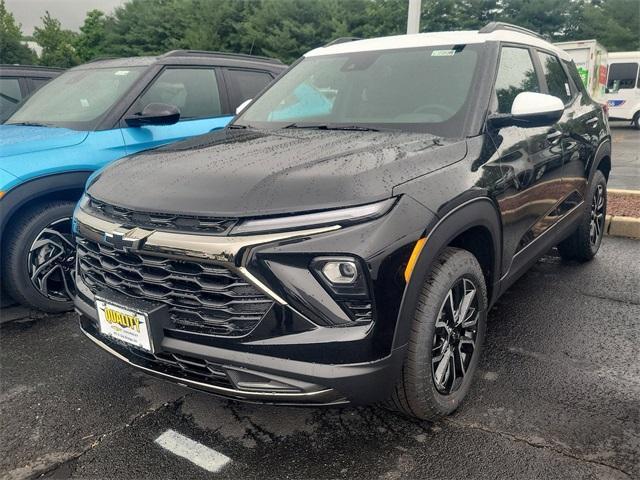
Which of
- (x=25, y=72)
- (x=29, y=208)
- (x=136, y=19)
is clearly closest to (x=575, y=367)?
(x=29, y=208)

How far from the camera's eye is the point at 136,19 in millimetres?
40344

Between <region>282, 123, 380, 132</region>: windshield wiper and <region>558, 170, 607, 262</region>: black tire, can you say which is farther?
<region>558, 170, 607, 262</region>: black tire

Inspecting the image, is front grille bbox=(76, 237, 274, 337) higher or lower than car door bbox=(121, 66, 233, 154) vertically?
lower

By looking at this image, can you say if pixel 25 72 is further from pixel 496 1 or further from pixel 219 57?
pixel 496 1

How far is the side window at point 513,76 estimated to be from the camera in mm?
2941

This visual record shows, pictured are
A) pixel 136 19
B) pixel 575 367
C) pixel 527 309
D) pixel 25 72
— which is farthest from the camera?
pixel 136 19

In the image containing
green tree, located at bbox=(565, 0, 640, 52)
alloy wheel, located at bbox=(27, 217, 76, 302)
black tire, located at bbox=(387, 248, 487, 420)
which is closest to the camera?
black tire, located at bbox=(387, 248, 487, 420)

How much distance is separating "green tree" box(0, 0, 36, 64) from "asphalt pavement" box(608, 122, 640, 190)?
1308 inches

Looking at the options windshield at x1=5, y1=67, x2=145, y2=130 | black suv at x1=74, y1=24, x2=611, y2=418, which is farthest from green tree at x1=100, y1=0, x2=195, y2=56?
black suv at x1=74, y1=24, x2=611, y2=418

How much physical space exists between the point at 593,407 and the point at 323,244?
1675 mm

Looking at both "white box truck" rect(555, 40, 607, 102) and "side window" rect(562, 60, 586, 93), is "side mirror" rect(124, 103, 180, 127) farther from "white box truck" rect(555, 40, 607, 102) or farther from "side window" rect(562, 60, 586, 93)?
"white box truck" rect(555, 40, 607, 102)

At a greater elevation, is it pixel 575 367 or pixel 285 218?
pixel 285 218

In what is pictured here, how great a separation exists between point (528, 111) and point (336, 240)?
1398 mm

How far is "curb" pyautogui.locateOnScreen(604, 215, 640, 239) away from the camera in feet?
18.1
